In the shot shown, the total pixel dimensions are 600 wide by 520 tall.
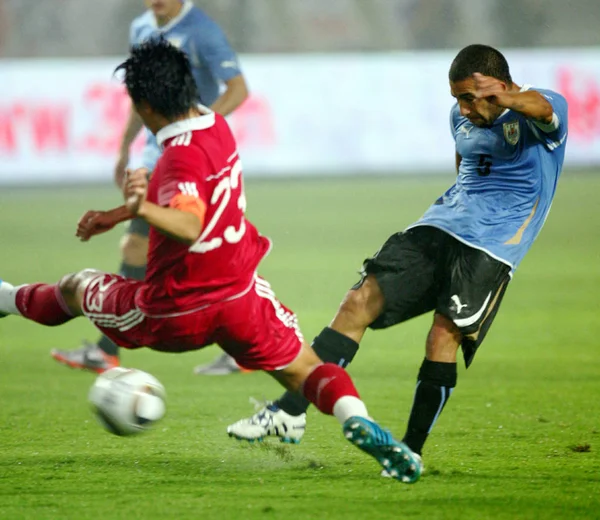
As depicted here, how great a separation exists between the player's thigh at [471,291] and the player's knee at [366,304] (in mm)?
282

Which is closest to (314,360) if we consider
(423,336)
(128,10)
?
(423,336)

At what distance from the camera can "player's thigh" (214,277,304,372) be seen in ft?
13.4

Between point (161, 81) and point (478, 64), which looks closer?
point (161, 81)

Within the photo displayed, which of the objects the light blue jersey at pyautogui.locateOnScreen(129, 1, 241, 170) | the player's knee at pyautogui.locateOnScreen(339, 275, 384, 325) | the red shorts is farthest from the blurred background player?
the red shorts

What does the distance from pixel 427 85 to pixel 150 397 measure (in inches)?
518

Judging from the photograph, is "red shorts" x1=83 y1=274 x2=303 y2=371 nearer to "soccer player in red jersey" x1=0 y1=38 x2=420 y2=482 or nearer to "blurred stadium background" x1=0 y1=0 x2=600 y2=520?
"soccer player in red jersey" x1=0 y1=38 x2=420 y2=482

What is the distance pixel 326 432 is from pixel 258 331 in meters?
1.30

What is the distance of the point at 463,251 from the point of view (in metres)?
4.71

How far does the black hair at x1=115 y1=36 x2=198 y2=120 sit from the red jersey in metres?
0.07

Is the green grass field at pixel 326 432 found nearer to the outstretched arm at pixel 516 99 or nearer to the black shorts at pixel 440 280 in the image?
the black shorts at pixel 440 280

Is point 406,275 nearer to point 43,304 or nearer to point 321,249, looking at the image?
point 43,304

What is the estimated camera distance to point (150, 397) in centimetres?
432

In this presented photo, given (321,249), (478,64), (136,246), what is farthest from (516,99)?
(321,249)

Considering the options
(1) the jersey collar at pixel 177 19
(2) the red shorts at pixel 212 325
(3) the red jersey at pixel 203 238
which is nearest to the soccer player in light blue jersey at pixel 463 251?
(2) the red shorts at pixel 212 325
